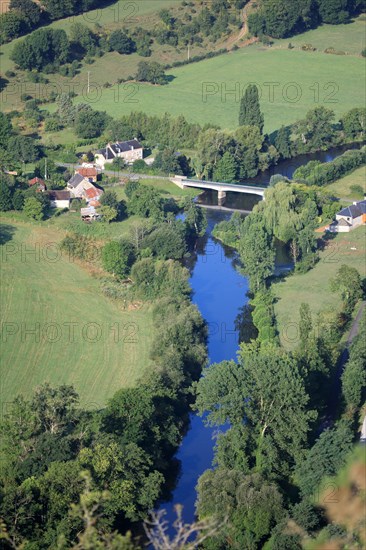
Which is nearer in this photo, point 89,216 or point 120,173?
point 89,216

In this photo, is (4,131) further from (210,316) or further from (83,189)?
(210,316)

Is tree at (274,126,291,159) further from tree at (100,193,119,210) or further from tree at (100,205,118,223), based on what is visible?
tree at (100,205,118,223)

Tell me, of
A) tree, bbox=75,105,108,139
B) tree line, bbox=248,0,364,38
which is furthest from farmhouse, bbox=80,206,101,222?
tree line, bbox=248,0,364,38

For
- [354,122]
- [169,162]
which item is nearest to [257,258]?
[169,162]

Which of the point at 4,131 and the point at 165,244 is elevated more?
the point at 4,131

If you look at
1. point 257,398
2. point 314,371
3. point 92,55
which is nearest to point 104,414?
point 257,398

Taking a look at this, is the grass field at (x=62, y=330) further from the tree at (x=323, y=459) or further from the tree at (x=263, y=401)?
the tree at (x=323, y=459)
